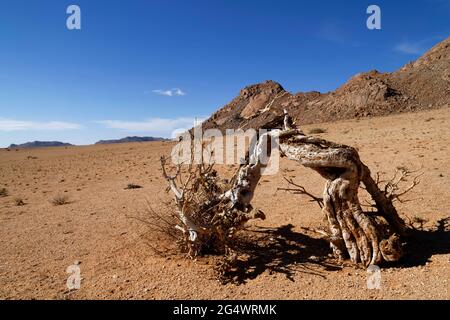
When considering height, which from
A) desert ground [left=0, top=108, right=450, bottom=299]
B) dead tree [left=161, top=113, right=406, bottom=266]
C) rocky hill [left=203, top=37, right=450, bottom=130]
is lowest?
desert ground [left=0, top=108, right=450, bottom=299]

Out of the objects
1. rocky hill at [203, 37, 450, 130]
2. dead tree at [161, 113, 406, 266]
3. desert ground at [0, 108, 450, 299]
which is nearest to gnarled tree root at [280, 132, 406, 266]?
dead tree at [161, 113, 406, 266]

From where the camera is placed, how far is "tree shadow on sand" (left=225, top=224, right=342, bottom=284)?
13.9 feet

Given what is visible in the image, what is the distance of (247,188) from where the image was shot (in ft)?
15.4

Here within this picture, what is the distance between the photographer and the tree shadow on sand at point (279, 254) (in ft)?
13.9

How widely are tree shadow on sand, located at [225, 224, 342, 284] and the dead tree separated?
0.31 m

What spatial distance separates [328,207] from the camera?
4.32 m

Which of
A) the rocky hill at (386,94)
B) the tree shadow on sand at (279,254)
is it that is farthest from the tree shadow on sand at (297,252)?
the rocky hill at (386,94)

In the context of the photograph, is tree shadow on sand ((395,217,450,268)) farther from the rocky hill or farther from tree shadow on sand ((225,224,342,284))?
the rocky hill

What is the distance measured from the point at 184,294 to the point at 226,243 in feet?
3.35

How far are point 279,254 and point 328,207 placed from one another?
37.9 inches

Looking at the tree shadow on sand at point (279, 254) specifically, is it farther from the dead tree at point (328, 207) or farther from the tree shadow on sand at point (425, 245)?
the tree shadow on sand at point (425, 245)

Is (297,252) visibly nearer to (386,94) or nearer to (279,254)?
(279,254)

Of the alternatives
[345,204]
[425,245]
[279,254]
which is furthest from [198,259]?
[425,245]
